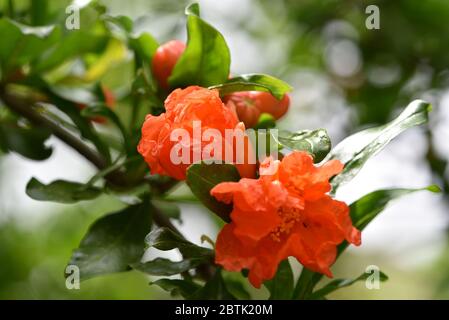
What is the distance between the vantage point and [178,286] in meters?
0.95

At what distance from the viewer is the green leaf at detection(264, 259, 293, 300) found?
979mm

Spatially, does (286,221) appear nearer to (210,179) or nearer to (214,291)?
(210,179)

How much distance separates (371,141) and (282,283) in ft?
0.78

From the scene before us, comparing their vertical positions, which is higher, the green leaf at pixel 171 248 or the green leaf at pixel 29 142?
the green leaf at pixel 29 142

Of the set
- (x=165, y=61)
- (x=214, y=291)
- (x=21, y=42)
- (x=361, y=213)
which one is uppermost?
(x=21, y=42)

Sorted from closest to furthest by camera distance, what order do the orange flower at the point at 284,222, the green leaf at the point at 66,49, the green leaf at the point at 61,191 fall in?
the orange flower at the point at 284,222
the green leaf at the point at 61,191
the green leaf at the point at 66,49

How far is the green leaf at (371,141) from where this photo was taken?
0.90 m

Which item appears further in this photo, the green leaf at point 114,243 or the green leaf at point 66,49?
the green leaf at point 66,49

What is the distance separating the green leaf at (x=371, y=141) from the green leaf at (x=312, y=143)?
0.07 m

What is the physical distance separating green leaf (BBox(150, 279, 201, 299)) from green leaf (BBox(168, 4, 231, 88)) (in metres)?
0.28

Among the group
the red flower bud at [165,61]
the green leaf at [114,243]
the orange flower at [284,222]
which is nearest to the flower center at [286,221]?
the orange flower at [284,222]

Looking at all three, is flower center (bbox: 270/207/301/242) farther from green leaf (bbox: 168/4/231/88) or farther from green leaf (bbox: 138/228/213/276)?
green leaf (bbox: 168/4/231/88)

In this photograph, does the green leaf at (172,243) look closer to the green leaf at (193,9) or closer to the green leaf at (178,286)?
the green leaf at (178,286)

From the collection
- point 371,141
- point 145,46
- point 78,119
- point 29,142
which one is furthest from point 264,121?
point 29,142
